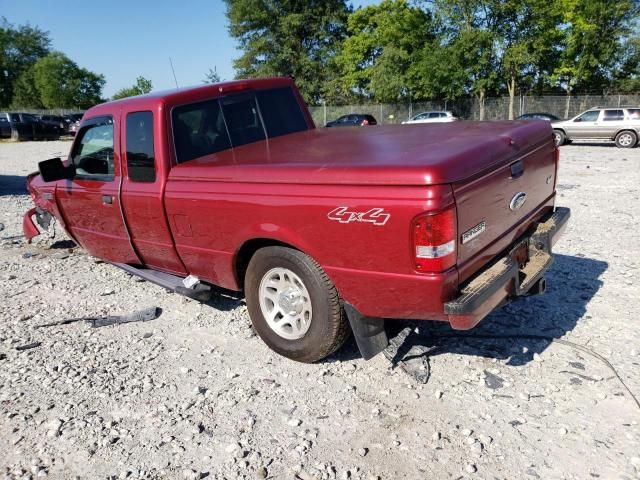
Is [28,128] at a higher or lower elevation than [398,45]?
lower

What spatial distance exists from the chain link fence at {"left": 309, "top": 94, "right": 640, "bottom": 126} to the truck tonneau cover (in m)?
32.9

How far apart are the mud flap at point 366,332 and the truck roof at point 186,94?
2.28 m

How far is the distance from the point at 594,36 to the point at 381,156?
125 feet

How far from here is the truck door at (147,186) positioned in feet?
13.1

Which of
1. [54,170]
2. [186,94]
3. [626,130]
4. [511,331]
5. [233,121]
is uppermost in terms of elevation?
[186,94]

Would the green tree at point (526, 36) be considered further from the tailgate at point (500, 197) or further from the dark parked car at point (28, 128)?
the tailgate at point (500, 197)

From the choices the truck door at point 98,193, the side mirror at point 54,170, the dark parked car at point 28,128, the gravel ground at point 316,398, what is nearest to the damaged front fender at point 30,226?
the truck door at point 98,193

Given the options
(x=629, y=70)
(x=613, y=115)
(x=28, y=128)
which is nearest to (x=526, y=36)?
(x=629, y=70)

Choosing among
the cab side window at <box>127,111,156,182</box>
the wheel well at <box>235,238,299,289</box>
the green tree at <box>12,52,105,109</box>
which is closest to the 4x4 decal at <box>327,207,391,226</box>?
the wheel well at <box>235,238,299,289</box>

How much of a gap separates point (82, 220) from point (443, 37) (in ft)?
121

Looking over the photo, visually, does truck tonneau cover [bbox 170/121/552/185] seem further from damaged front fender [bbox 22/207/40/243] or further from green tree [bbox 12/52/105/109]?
green tree [bbox 12/52/105/109]

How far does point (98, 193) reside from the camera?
4.69 m

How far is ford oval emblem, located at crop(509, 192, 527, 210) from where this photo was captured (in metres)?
3.25

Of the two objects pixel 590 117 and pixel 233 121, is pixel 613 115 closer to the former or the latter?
pixel 590 117
